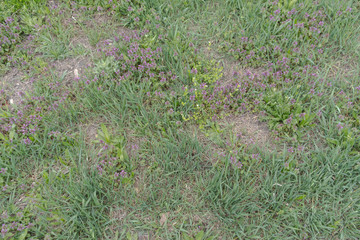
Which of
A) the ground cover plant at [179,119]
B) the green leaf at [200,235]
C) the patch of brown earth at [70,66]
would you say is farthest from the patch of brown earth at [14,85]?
the green leaf at [200,235]

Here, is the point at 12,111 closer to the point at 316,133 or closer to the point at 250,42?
the point at 250,42

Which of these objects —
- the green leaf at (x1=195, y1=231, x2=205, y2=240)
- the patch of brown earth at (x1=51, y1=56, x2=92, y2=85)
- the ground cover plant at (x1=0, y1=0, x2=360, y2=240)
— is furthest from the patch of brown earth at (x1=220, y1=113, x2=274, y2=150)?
the patch of brown earth at (x1=51, y1=56, x2=92, y2=85)

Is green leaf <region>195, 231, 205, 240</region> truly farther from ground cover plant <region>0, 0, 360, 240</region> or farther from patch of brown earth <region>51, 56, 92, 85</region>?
patch of brown earth <region>51, 56, 92, 85</region>

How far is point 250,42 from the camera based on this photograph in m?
3.79

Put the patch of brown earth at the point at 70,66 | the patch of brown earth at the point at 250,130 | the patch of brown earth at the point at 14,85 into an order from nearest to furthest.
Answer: the patch of brown earth at the point at 250,130
the patch of brown earth at the point at 14,85
the patch of brown earth at the point at 70,66

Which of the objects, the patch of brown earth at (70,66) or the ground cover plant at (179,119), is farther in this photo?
the patch of brown earth at (70,66)

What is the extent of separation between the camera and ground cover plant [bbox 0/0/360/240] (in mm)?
2832

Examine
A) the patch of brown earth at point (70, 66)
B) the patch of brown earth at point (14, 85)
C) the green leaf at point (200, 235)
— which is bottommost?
the green leaf at point (200, 235)

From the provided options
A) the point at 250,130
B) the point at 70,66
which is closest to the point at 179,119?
the point at 250,130

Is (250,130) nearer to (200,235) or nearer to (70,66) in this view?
(200,235)

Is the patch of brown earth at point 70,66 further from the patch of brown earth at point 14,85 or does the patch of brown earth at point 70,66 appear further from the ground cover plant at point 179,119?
the patch of brown earth at point 14,85

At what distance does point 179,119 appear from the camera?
337cm

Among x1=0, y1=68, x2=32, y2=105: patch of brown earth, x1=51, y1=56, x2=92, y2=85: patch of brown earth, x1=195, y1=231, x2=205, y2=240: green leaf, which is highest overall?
x1=51, y1=56, x2=92, y2=85: patch of brown earth

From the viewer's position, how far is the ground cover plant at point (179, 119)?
2.83m
